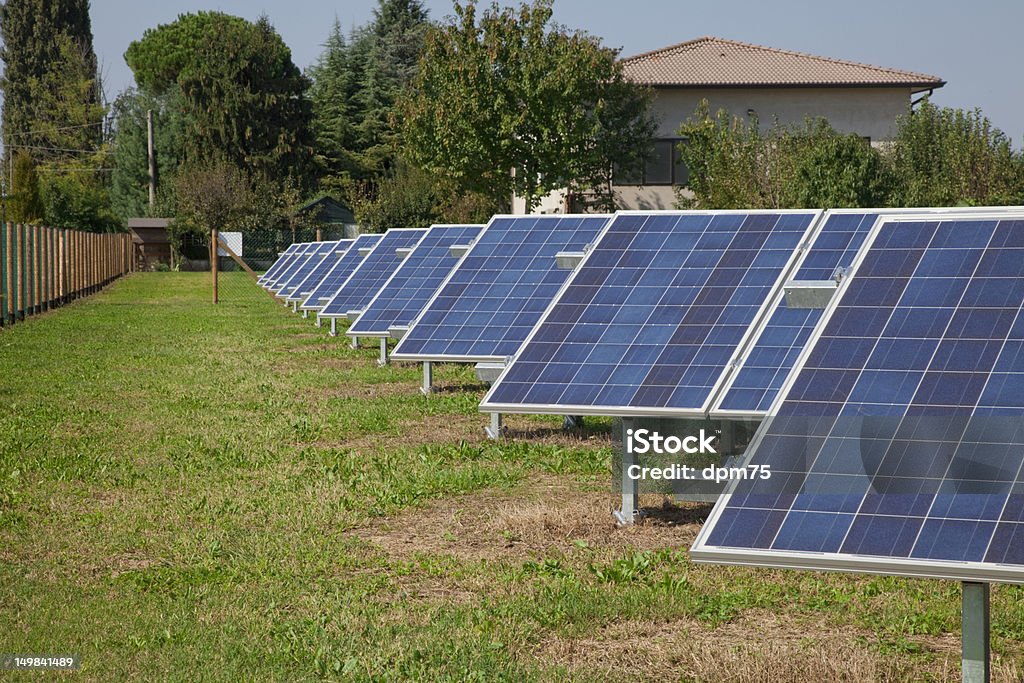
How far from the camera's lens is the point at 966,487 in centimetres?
450

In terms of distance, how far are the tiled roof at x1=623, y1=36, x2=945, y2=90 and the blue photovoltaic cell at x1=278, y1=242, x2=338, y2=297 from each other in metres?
15.7

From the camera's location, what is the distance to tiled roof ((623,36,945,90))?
48312mm

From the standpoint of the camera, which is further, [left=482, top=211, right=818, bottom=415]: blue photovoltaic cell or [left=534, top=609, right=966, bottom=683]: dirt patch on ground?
[left=482, top=211, right=818, bottom=415]: blue photovoltaic cell

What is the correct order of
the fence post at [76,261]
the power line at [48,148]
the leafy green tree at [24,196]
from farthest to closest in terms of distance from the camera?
the power line at [48,148]
the leafy green tree at [24,196]
the fence post at [76,261]

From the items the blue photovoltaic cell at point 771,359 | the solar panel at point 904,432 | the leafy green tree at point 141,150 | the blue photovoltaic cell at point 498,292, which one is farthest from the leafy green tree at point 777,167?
the leafy green tree at point 141,150

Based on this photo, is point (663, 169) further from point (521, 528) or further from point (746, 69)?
point (521, 528)

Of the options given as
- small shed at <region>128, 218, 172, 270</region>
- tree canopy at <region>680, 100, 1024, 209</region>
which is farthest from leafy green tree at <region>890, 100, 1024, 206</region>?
small shed at <region>128, 218, 172, 270</region>

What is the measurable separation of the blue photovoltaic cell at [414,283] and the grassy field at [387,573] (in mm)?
4171

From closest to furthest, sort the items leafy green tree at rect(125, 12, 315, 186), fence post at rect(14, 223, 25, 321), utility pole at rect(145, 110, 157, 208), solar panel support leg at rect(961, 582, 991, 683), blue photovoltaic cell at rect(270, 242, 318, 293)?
solar panel support leg at rect(961, 582, 991, 683), fence post at rect(14, 223, 25, 321), blue photovoltaic cell at rect(270, 242, 318, 293), leafy green tree at rect(125, 12, 315, 186), utility pole at rect(145, 110, 157, 208)

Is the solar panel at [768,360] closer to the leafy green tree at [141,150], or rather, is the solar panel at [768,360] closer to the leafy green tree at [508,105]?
the leafy green tree at [508,105]

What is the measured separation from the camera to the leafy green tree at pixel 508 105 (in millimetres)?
41281

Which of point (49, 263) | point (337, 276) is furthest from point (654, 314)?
point (49, 263)

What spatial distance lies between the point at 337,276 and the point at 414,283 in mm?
9723

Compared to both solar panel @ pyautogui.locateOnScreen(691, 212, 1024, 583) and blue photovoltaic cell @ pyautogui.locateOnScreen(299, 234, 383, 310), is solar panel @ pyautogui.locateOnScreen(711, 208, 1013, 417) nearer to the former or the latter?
Result: solar panel @ pyautogui.locateOnScreen(691, 212, 1024, 583)
